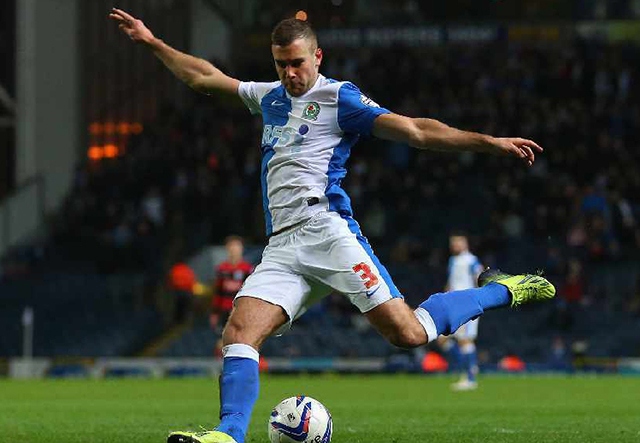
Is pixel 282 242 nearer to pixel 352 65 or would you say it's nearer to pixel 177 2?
pixel 352 65

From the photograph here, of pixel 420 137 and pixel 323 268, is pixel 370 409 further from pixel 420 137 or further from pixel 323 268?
pixel 420 137

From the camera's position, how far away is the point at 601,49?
105ft

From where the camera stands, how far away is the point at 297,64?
25.6ft

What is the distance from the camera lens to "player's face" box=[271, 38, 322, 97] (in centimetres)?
776

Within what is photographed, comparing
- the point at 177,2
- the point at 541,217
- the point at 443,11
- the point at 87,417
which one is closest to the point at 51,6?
the point at 177,2

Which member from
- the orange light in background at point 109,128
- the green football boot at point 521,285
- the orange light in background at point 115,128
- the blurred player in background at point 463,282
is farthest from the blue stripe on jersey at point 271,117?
the orange light in background at point 109,128

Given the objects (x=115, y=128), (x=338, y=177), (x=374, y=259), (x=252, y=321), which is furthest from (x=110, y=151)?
(x=252, y=321)

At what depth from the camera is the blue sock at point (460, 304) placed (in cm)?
829

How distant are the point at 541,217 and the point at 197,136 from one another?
27.9 ft

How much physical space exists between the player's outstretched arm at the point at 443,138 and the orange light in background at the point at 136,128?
27.3 m

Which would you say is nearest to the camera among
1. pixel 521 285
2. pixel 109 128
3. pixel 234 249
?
pixel 521 285

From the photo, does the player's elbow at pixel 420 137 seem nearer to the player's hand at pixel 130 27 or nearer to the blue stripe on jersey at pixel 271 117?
the blue stripe on jersey at pixel 271 117

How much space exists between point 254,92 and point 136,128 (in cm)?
2707

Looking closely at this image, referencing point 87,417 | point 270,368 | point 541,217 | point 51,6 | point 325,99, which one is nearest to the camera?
point 325,99
